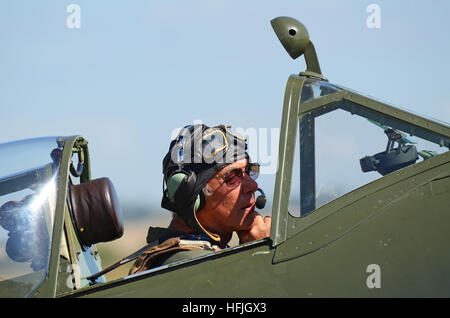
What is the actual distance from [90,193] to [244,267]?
1.10m

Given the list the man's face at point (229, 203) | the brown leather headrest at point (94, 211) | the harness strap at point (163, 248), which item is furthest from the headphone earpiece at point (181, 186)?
the brown leather headrest at point (94, 211)

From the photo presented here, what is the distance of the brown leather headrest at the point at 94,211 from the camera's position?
3.71 m


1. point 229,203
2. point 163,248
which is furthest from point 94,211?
point 229,203

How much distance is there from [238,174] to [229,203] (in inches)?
7.2

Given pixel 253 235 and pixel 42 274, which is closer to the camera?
pixel 42 274

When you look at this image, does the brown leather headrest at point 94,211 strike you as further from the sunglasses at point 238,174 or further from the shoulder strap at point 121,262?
the sunglasses at point 238,174

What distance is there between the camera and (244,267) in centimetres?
308

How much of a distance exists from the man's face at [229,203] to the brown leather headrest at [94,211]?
0.51 metres

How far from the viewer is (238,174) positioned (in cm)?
393

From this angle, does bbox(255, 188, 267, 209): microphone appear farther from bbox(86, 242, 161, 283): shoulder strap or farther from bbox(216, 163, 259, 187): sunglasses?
bbox(86, 242, 161, 283): shoulder strap

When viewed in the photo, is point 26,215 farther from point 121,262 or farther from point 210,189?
point 210,189

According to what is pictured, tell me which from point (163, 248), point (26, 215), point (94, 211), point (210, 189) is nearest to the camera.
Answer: point (26, 215)
